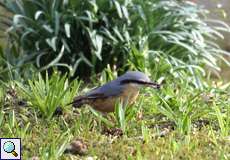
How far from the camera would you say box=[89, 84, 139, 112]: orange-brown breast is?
4.85m

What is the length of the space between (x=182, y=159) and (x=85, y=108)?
121cm

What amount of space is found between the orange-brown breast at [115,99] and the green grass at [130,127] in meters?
0.06

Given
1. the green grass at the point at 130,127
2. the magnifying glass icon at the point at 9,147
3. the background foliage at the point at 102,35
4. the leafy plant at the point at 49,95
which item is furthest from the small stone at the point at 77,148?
the background foliage at the point at 102,35

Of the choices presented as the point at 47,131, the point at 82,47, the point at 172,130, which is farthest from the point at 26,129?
the point at 82,47

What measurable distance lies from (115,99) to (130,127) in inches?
8.8

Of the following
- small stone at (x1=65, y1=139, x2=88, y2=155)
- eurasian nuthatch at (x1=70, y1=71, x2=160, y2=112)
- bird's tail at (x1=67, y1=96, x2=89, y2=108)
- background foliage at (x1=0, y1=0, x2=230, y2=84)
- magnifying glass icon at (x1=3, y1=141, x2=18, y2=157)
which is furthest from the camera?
background foliage at (x1=0, y1=0, x2=230, y2=84)

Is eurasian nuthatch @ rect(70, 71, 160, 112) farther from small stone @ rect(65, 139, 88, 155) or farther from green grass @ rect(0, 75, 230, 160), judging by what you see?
small stone @ rect(65, 139, 88, 155)

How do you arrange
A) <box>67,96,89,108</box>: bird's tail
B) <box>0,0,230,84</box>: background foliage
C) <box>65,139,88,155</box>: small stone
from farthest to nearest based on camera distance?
<box>0,0,230,84</box>: background foliage → <box>67,96,89,108</box>: bird's tail → <box>65,139,88,155</box>: small stone

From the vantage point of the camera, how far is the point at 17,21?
24.7 ft

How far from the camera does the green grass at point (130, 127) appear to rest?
4.31 m

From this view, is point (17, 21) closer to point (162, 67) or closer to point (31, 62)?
point (31, 62)

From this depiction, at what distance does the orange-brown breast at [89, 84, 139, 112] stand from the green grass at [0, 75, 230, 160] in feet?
0.21

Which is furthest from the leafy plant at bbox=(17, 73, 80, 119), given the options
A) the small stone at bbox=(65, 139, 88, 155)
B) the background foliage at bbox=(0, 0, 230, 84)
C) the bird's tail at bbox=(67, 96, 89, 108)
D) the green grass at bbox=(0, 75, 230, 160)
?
the background foliage at bbox=(0, 0, 230, 84)

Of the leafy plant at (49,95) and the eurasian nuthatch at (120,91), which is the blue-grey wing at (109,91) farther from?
the leafy plant at (49,95)
